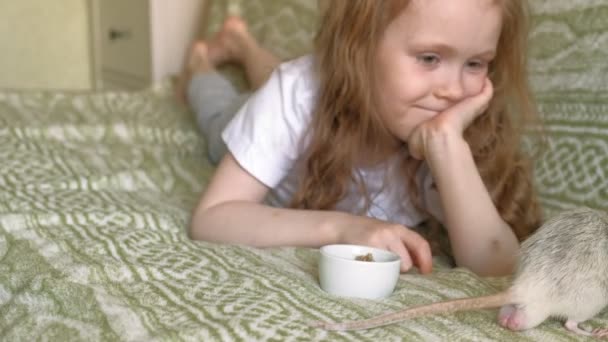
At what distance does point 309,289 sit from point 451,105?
1.52ft

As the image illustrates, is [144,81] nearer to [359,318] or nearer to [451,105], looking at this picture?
[451,105]

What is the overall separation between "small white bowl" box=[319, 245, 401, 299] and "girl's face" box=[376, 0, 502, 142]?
37cm

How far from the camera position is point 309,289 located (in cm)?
85

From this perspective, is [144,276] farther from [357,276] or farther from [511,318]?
[511,318]

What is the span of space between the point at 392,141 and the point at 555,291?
22.9 inches

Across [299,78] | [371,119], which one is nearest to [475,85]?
[371,119]

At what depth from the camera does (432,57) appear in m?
1.11

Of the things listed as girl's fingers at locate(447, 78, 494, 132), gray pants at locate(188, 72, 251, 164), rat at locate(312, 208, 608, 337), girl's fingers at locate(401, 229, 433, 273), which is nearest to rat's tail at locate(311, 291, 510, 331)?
rat at locate(312, 208, 608, 337)

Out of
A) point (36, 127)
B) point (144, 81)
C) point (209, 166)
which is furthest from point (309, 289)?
point (144, 81)

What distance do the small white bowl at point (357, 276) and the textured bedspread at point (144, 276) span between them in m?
0.01

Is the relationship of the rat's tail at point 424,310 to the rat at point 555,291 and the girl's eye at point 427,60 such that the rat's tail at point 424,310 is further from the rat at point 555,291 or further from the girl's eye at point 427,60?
the girl's eye at point 427,60

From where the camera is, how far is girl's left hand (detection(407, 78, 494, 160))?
3.66ft

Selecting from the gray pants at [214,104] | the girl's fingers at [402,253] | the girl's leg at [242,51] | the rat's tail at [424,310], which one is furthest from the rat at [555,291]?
the girl's leg at [242,51]

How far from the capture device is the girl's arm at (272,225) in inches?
38.2
